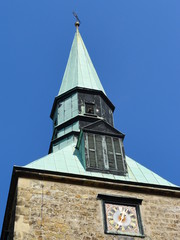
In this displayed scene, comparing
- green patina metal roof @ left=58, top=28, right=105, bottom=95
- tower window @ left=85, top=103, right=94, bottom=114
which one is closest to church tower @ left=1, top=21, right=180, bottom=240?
tower window @ left=85, top=103, right=94, bottom=114

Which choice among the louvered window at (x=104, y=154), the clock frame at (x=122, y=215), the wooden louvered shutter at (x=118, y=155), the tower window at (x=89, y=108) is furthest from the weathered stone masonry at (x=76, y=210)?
the tower window at (x=89, y=108)

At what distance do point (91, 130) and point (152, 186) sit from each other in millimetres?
3639

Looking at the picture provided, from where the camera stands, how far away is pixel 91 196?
1736 centimetres

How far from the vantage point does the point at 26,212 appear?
53.3 ft

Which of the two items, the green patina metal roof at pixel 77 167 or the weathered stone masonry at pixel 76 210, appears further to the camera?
the green patina metal roof at pixel 77 167

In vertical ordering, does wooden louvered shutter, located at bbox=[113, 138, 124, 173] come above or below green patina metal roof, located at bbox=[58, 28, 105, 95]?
below

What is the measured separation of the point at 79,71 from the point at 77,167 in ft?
27.1

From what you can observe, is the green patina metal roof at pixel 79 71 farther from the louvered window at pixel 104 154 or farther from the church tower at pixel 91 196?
the louvered window at pixel 104 154

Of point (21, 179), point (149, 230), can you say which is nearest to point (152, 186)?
point (149, 230)

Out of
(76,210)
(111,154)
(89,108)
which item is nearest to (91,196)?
(76,210)

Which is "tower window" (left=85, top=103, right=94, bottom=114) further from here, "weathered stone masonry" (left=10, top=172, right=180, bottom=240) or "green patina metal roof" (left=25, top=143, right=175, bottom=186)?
"weathered stone masonry" (left=10, top=172, right=180, bottom=240)

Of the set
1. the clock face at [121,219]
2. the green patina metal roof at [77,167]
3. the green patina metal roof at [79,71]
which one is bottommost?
the clock face at [121,219]

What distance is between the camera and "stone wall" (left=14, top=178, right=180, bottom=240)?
626 inches

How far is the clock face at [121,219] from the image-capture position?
54.7 ft
